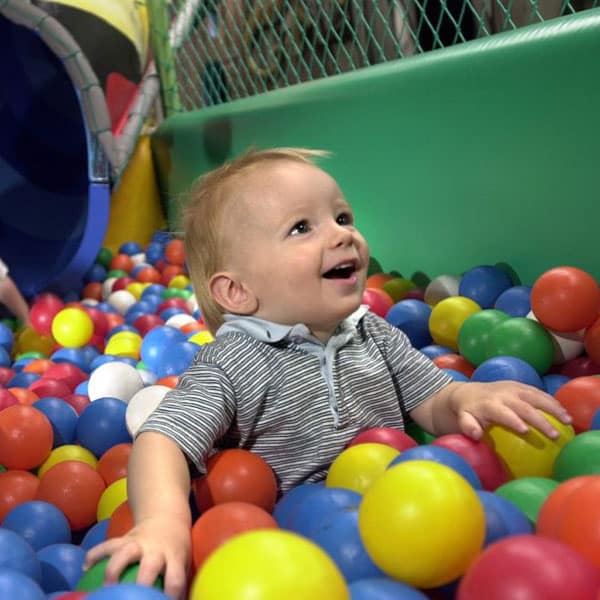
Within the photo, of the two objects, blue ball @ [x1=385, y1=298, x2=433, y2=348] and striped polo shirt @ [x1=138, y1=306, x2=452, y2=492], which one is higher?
striped polo shirt @ [x1=138, y1=306, x2=452, y2=492]

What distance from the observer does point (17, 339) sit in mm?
1961

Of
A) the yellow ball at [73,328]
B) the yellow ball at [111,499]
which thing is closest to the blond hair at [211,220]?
the yellow ball at [111,499]

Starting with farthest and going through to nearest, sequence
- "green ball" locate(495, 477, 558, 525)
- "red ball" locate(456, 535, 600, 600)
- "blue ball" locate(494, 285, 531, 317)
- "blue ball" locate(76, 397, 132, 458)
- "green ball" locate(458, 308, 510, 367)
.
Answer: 1. "blue ball" locate(494, 285, 531, 317)
2. "green ball" locate(458, 308, 510, 367)
3. "blue ball" locate(76, 397, 132, 458)
4. "green ball" locate(495, 477, 558, 525)
5. "red ball" locate(456, 535, 600, 600)

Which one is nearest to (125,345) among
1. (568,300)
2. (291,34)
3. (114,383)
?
(114,383)

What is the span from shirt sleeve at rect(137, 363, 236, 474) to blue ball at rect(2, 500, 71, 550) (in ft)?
0.66

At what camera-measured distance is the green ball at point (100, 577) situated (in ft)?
1.95

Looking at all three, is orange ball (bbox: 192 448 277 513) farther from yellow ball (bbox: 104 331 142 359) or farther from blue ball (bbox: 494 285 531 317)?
yellow ball (bbox: 104 331 142 359)

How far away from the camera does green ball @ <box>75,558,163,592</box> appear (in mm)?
595

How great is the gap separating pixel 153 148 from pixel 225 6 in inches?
23.4

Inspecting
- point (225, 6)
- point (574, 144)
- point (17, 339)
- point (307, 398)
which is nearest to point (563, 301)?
point (574, 144)

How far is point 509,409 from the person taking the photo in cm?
83

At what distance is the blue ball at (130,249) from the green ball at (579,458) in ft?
7.06

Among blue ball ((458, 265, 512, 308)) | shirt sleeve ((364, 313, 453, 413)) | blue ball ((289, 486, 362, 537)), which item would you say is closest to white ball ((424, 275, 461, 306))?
blue ball ((458, 265, 512, 308))

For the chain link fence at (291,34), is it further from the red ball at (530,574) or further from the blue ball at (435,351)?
the red ball at (530,574)
